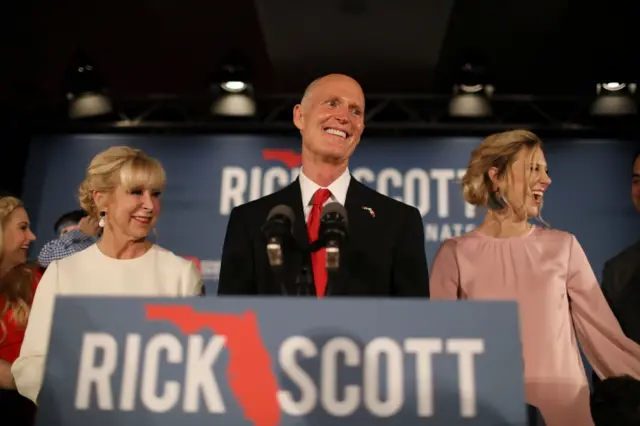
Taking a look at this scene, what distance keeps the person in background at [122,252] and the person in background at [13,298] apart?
472 mm

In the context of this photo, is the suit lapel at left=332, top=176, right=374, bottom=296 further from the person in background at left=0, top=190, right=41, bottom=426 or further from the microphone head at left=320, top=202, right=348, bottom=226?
the person in background at left=0, top=190, right=41, bottom=426

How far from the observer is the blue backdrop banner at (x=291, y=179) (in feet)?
19.5

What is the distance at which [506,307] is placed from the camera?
1.54 meters

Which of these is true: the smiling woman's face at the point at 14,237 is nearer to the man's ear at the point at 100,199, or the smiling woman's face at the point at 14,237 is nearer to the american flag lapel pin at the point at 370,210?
the man's ear at the point at 100,199

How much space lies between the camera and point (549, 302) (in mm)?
2357

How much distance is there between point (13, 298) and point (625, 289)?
244 centimetres

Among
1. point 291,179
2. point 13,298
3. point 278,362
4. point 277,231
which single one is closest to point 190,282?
point 277,231

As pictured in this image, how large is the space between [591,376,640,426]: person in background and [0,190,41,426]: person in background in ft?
6.65

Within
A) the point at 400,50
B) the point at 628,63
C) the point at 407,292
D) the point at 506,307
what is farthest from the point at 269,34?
the point at 506,307

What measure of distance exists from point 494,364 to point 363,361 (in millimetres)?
264

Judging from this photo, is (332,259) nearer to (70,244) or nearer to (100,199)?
(100,199)

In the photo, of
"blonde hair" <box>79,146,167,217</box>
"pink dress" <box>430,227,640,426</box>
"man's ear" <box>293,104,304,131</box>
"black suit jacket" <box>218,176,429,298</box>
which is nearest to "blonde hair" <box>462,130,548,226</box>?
"pink dress" <box>430,227,640,426</box>

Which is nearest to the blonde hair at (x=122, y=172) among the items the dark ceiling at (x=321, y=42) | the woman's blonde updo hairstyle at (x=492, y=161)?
the woman's blonde updo hairstyle at (x=492, y=161)

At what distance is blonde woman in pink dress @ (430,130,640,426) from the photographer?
2277mm
